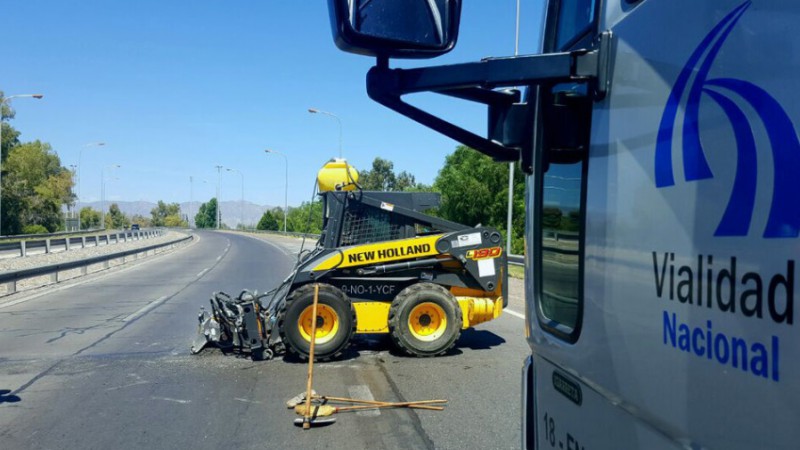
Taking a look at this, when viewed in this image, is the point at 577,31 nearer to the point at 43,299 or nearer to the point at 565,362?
the point at 565,362

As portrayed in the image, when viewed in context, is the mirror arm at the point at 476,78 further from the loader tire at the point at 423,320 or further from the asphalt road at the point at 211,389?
the loader tire at the point at 423,320

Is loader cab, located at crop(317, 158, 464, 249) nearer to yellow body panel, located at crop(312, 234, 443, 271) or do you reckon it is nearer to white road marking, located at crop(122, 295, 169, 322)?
yellow body panel, located at crop(312, 234, 443, 271)

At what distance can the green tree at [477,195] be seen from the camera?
3453cm

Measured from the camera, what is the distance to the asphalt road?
5.81 meters

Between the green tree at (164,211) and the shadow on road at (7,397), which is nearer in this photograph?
the shadow on road at (7,397)

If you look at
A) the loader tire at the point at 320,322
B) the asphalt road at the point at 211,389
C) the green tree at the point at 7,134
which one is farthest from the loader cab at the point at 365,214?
the green tree at the point at 7,134

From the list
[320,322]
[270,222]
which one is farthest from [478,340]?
[270,222]

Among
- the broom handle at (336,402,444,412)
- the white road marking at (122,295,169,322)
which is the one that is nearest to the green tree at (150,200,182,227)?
the white road marking at (122,295,169,322)

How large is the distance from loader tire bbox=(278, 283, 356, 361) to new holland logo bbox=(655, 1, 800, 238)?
7520 millimetres

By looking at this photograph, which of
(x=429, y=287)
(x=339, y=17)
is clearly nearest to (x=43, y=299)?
(x=429, y=287)

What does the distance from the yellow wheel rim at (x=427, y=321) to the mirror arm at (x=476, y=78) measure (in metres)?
6.54

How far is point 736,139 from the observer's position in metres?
1.38

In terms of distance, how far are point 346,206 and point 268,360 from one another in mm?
2353

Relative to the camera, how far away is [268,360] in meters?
9.11
